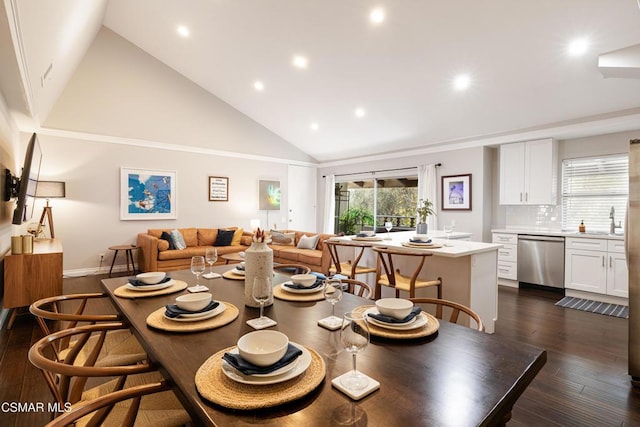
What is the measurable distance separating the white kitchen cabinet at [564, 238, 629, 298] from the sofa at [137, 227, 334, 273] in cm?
349

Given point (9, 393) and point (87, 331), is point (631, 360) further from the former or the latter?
point (9, 393)

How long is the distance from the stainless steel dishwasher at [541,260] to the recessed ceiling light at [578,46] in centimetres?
254

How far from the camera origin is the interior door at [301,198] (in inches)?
336

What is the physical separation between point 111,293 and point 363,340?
1.55 metres

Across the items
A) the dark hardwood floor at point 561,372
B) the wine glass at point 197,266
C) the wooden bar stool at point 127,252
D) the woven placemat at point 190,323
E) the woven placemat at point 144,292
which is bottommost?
the dark hardwood floor at point 561,372

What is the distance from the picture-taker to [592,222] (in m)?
5.01

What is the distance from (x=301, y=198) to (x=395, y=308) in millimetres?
7549

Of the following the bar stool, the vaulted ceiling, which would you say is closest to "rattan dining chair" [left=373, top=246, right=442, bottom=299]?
the bar stool

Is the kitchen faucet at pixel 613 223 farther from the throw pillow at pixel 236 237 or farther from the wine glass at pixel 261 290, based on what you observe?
the throw pillow at pixel 236 237

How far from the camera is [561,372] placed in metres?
2.48

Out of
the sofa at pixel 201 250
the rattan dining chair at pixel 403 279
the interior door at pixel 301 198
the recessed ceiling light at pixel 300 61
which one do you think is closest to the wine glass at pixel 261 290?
the rattan dining chair at pixel 403 279

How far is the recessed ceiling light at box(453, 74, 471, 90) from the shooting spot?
14.5ft

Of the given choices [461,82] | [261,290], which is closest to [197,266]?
[261,290]

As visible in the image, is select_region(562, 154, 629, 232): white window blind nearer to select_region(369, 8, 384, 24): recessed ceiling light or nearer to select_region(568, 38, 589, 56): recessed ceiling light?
select_region(568, 38, 589, 56): recessed ceiling light
